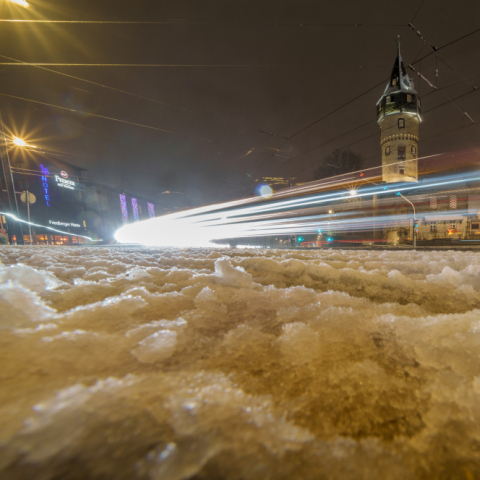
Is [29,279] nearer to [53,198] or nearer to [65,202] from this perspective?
[53,198]

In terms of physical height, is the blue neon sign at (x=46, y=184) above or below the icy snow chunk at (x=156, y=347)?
above

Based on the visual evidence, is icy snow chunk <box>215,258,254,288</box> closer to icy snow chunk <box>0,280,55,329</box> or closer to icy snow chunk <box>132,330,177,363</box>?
icy snow chunk <box>132,330,177,363</box>

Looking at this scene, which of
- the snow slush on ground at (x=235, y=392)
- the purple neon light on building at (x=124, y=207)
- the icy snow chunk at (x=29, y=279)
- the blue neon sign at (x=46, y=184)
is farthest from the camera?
the purple neon light on building at (x=124, y=207)

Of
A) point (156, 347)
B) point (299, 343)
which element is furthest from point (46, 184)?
point (299, 343)

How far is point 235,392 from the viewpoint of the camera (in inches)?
28.2

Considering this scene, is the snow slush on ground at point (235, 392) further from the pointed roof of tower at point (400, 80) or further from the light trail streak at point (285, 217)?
the pointed roof of tower at point (400, 80)

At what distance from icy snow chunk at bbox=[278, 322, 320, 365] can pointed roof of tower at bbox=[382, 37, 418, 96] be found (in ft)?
144

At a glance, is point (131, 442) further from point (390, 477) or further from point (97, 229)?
point (97, 229)

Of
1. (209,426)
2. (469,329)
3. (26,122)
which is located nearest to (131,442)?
(209,426)

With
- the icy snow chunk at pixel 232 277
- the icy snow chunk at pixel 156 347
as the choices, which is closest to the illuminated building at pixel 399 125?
the icy snow chunk at pixel 232 277

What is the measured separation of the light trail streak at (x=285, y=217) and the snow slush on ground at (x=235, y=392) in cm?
2040

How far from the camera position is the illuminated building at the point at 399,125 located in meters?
31.2

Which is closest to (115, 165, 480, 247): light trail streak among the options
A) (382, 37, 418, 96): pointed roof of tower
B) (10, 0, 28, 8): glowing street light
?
(382, 37, 418, 96): pointed roof of tower

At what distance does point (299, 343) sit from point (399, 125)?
141ft
